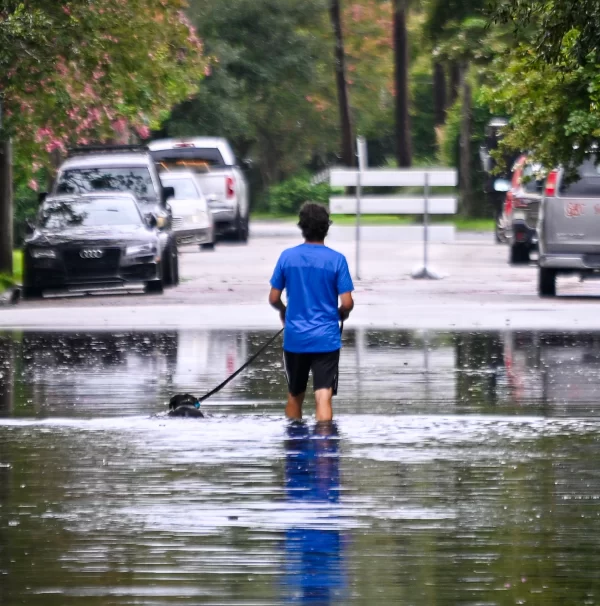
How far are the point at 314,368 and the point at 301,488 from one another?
2.36 meters

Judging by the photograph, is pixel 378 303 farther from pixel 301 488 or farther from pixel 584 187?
pixel 301 488

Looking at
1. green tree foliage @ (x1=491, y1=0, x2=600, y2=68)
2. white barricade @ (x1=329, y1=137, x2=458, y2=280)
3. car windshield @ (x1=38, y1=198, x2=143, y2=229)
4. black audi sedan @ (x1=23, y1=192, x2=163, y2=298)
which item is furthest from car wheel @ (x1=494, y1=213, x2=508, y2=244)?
green tree foliage @ (x1=491, y1=0, x2=600, y2=68)

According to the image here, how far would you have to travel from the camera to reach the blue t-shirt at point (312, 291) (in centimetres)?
1186

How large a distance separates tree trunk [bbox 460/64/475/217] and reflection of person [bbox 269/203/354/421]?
138 feet

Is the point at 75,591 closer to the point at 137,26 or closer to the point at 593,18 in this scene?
the point at 593,18

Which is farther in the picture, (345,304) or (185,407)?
(185,407)

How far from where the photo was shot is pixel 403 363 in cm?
1677

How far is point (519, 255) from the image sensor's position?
1294 inches

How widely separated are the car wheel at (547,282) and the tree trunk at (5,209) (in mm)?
8359

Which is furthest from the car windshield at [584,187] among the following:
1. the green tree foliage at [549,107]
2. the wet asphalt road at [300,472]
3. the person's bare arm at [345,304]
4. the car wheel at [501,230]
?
the person's bare arm at [345,304]

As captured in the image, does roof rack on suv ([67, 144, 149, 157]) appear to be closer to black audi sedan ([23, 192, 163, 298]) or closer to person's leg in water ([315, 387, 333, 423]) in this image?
black audi sedan ([23, 192, 163, 298])

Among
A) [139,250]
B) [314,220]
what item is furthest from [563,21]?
[139,250]

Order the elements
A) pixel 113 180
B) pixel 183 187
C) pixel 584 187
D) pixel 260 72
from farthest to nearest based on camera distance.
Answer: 1. pixel 260 72
2. pixel 183 187
3. pixel 113 180
4. pixel 584 187

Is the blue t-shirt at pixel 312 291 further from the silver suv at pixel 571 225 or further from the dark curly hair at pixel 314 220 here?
the silver suv at pixel 571 225
